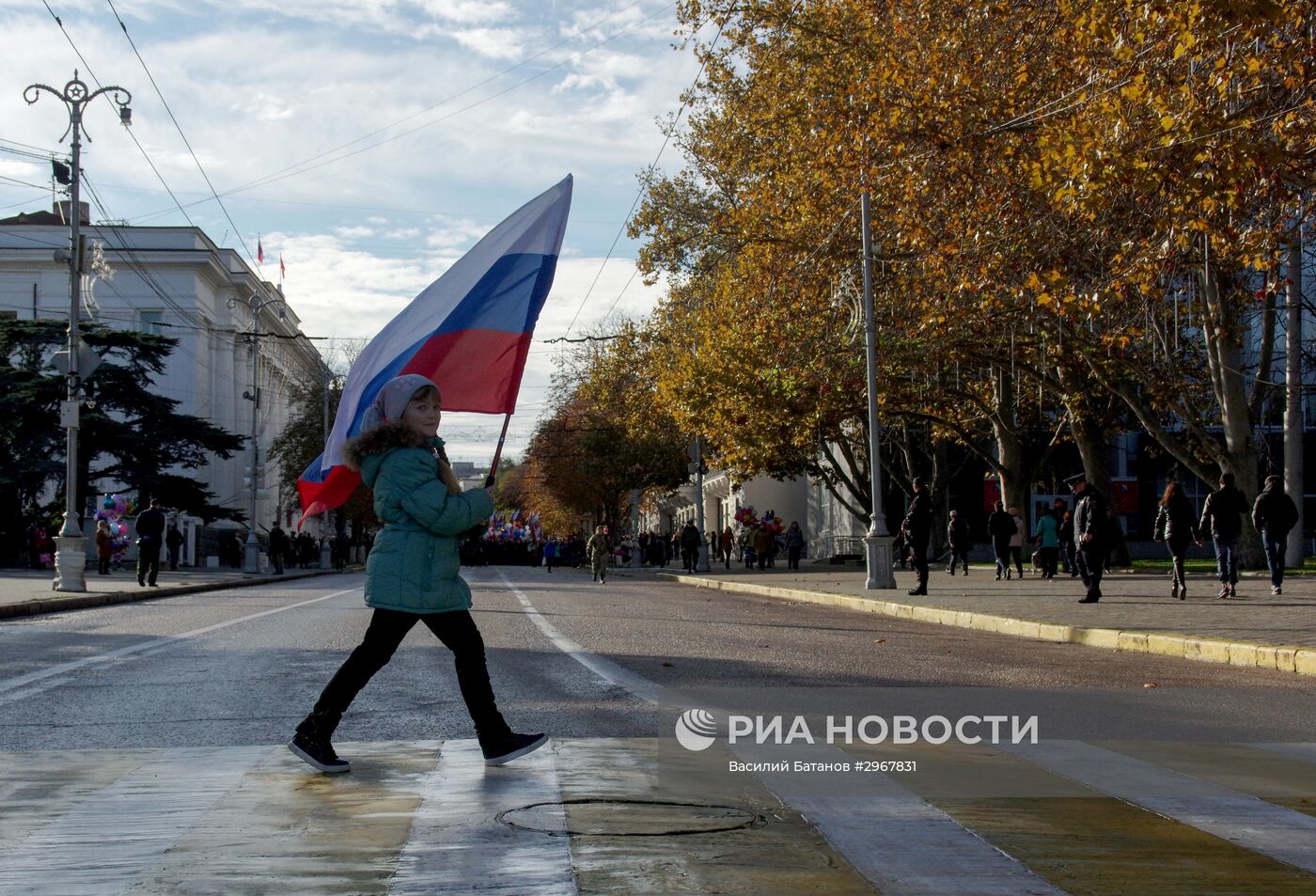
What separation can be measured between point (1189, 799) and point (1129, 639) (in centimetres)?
889

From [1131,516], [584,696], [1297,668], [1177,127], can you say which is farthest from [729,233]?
[1131,516]

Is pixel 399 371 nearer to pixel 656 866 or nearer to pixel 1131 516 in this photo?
pixel 656 866

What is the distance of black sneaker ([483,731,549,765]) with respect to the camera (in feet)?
19.9

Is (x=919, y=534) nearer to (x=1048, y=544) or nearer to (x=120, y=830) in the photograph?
(x=1048, y=544)

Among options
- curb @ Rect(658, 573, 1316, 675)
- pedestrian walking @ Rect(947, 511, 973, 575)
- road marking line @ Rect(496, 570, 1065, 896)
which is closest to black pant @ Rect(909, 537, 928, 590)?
curb @ Rect(658, 573, 1316, 675)

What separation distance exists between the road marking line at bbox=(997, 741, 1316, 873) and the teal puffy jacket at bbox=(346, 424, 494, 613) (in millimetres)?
2736

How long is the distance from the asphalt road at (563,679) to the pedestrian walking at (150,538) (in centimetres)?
1105

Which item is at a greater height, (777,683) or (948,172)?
(948,172)

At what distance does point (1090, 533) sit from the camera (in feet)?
61.6

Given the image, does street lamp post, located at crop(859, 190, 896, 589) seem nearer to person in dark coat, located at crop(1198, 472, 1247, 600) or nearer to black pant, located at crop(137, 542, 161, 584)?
person in dark coat, located at crop(1198, 472, 1247, 600)

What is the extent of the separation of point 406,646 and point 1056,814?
919cm

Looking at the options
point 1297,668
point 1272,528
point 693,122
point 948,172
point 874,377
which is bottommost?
point 1297,668

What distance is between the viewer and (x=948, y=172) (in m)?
18.7

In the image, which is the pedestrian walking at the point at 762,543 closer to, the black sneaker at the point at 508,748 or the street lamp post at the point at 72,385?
the street lamp post at the point at 72,385
